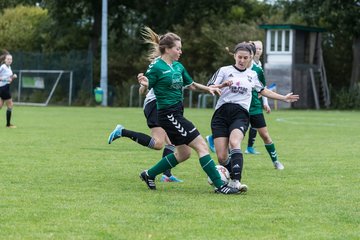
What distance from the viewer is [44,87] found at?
4322 centimetres

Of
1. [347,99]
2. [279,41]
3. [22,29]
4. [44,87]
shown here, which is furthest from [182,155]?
[22,29]

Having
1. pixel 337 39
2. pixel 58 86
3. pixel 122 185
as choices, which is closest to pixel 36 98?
pixel 58 86

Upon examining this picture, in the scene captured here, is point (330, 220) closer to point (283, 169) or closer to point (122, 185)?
point (122, 185)

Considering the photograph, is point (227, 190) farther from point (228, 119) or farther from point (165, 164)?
point (228, 119)

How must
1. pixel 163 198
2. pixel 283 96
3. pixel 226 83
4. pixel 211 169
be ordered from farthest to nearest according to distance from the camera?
pixel 283 96 < pixel 226 83 < pixel 211 169 < pixel 163 198

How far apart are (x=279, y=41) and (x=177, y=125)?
1261 inches

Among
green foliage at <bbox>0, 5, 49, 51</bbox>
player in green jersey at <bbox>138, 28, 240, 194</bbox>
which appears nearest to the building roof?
green foliage at <bbox>0, 5, 49, 51</bbox>

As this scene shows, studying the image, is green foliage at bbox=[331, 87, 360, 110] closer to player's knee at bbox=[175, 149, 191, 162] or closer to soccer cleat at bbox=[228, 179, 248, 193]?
player's knee at bbox=[175, 149, 191, 162]

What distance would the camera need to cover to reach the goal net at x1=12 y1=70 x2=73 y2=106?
42938 millimetres

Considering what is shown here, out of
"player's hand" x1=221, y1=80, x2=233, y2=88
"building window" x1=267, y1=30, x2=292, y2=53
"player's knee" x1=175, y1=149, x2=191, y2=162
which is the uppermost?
"building window" x1=267, y1=30, x2=292, y2=53

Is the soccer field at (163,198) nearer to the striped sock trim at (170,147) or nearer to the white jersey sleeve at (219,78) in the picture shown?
the striped sock trim at (170,147)

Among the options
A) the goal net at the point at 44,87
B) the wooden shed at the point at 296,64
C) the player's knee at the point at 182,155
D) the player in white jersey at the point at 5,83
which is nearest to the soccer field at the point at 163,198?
the player's knee at the point at 182,155

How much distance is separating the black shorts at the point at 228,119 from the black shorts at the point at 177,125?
0.57m

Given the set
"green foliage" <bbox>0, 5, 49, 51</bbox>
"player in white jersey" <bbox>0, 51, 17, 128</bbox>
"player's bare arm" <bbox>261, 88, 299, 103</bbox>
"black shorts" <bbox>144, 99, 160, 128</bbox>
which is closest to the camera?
"player's bare arm" <bbox>261, 88, 299, 103</bbox>
